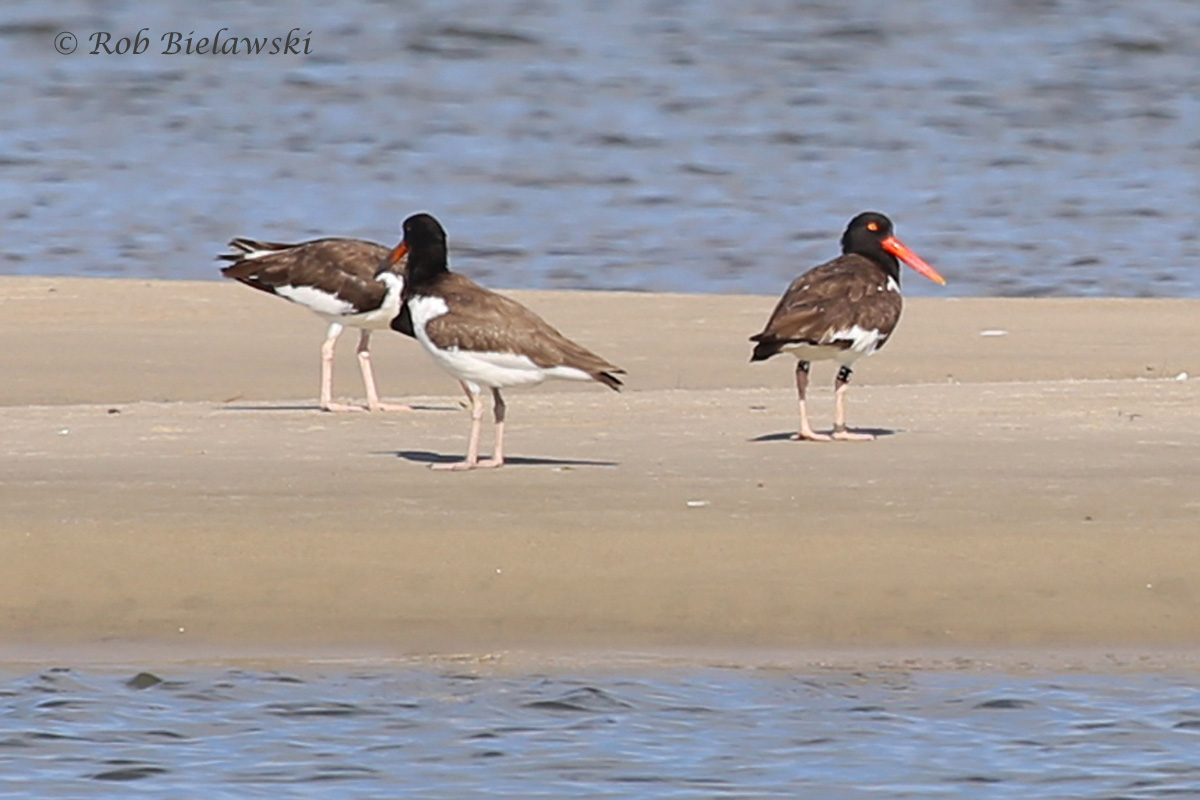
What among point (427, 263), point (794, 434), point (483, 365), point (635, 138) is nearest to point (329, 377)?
point (427, 263)

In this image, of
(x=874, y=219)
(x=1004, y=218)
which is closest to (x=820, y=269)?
(x=874, y=219)

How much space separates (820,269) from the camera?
9680mm

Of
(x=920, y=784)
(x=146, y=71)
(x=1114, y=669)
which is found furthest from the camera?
(x=146, y=71)

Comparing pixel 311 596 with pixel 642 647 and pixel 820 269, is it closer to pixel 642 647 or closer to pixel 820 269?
pixel 642 647

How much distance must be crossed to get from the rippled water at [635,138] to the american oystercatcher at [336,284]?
18.4 ft

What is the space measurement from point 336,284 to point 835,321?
264 cm

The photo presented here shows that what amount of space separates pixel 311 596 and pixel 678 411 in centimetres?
340

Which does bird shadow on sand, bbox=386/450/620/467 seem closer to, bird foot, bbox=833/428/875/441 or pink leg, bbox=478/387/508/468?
pink leg, bbox=478/387/508/468

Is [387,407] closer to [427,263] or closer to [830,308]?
[427,263]

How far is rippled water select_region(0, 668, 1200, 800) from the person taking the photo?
5676 mm

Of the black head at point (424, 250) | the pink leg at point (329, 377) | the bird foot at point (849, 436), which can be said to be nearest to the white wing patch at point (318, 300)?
the pink leg at point (329, 377)

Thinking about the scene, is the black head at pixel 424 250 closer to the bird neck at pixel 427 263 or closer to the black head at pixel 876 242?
the bird neck at pixel 427 263

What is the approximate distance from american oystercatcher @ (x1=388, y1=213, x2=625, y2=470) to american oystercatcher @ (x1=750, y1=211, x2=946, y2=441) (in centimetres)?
76

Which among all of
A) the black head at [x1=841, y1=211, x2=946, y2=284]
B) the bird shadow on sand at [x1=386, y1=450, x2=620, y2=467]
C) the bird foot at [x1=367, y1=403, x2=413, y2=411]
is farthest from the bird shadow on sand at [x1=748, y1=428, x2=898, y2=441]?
the bird foot at [x1=367, y1=403, x2=413, y2=411]
